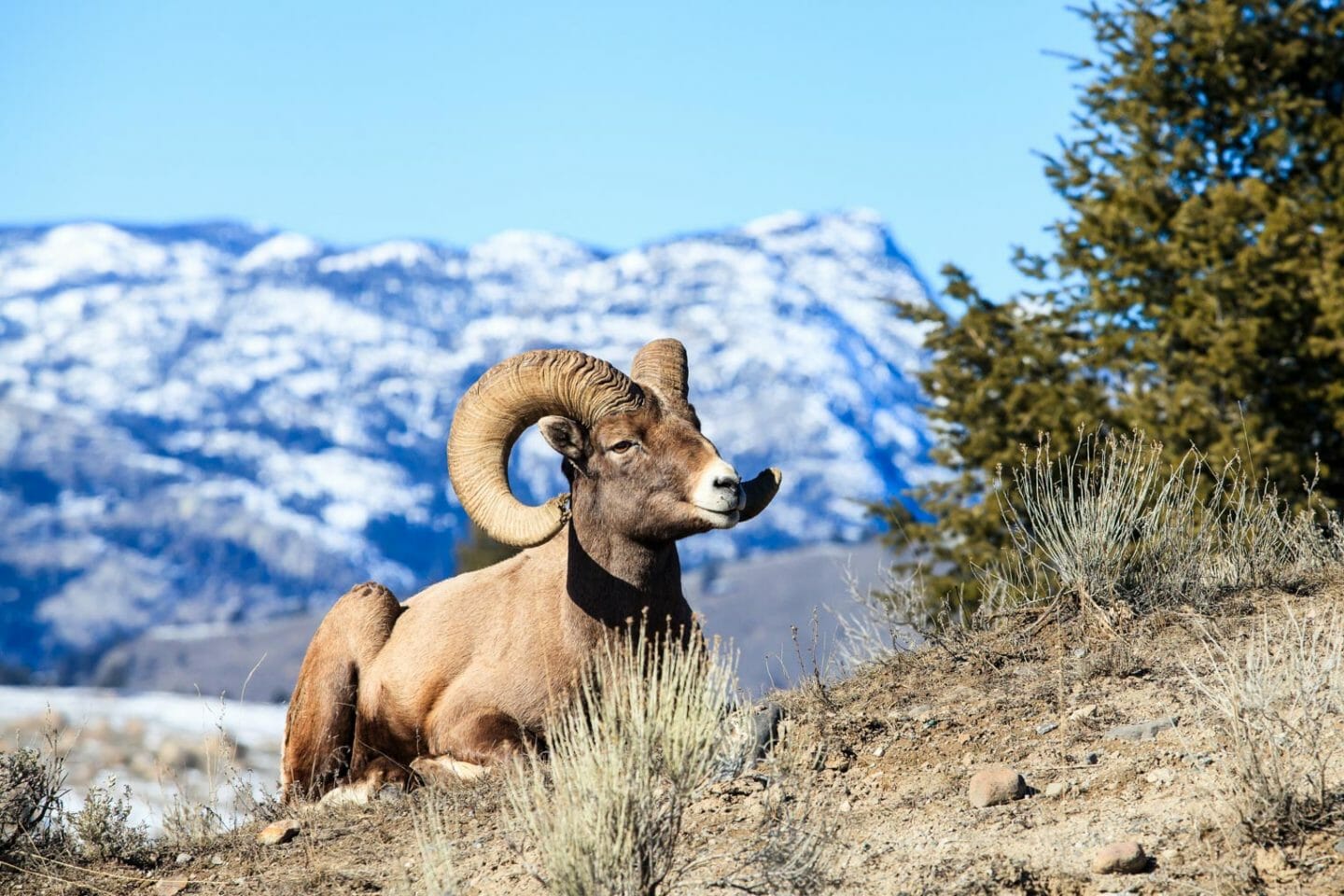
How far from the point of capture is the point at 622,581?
8.20 m

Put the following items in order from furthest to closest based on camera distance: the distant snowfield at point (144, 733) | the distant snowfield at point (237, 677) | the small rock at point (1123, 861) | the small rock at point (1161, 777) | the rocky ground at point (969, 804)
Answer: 1. the distant snowfield at point (144, 733)
2. the distant snowfield at point (237, 677)
3. the small rock at point (1161, 777)
4. the rocky ground at point (969, 804)
5. the small rock at point (1123, 861)

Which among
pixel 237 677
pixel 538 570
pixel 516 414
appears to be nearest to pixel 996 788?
pixel 538 570

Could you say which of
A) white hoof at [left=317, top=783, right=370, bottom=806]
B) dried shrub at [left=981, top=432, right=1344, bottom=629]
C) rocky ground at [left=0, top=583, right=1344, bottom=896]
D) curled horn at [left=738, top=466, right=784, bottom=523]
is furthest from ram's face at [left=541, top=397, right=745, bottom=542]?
white hoof at [left=317, top=783, right=370, bottom=806]

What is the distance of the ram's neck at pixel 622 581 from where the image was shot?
818 centimetres

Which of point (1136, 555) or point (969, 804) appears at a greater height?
point (1136, 555)

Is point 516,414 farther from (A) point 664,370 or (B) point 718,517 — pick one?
(B) point 718,517

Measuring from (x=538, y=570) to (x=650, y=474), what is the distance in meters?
1.15

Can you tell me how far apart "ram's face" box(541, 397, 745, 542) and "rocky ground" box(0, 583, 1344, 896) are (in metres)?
1.10

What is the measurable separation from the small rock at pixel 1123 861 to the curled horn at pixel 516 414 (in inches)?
142

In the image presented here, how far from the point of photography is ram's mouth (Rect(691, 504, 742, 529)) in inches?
303

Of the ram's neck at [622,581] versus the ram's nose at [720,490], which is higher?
the ram's nose at [720,490]

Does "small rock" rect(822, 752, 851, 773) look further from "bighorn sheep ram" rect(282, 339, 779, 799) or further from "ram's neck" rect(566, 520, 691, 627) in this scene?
"ram's neck" rect(566, 520, 691, 627)

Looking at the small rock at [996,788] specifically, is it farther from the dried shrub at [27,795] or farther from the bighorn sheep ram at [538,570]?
the dried shrub at [27,795]

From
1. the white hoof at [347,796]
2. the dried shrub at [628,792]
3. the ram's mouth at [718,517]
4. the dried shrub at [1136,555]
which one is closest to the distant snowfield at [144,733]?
the white hoof at [347,796]
